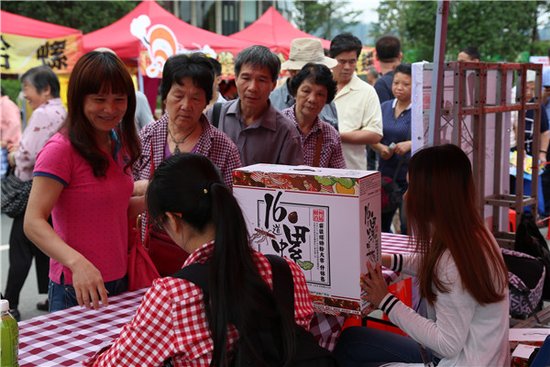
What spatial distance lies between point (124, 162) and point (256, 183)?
508 millimetres

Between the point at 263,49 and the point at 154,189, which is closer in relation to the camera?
the point at 154,189

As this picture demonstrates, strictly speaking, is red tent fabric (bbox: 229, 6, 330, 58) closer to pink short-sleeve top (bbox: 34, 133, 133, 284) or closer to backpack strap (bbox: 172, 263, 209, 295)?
pink short-sleeve top (bbox: 34, 133, 133, 284)

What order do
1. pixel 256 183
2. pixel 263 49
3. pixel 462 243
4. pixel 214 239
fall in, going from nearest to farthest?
pixel 214 239, pixel 462 243, pixel 256 183, pixel 263 49

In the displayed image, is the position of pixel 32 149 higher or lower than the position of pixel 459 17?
lower

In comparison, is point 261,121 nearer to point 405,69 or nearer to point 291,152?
point 291,152

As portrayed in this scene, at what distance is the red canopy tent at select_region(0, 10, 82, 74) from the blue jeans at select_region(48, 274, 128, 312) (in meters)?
7.37

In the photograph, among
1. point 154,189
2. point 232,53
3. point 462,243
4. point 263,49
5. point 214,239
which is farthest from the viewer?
point 232,53

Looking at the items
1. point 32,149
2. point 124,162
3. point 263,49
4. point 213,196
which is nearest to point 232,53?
point 32,149

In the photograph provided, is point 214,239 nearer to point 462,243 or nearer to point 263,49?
point 462,243

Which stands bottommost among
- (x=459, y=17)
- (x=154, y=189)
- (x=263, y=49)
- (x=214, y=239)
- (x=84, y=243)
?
(x=84, y=243)

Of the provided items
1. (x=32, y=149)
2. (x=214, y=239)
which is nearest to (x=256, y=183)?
(x=214, y=239)

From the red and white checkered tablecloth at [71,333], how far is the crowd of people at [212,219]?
2.8 inches

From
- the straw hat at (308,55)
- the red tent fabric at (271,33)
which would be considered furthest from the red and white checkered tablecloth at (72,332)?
the red tent fabric at (271,33)

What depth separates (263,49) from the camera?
3197 millimetres
